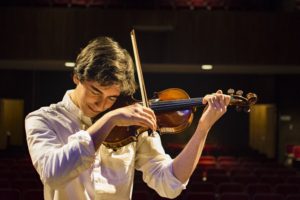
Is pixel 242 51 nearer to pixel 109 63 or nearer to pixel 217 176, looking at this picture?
pixel 217 176

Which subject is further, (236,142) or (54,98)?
(236,142)

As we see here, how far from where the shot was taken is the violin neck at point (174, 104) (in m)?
1.96

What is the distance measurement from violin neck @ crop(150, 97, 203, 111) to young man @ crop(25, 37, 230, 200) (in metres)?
0.20

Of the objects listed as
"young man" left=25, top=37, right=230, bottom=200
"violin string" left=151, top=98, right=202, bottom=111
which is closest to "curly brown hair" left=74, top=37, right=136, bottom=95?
"young man" left=25, top=37, right=230, bottom=200

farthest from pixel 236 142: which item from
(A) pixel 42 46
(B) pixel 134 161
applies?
(B) pixel 134 161

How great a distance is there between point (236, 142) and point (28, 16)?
26.0 feet

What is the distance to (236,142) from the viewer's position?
15.6 m

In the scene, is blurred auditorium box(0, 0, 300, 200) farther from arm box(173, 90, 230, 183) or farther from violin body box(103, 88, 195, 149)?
arm box(173, 90, 230, 183)

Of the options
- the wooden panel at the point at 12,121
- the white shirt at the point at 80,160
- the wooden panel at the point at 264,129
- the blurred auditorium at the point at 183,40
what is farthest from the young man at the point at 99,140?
the wooden panel at the point at 12,121

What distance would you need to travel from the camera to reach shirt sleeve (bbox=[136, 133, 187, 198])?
5.45 ft

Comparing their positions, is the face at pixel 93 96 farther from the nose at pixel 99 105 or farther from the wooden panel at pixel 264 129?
the wooden panel at pixel 264 129

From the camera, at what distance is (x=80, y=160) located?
50.2 inches

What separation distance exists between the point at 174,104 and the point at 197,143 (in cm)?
38

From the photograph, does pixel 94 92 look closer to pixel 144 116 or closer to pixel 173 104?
pixel 144 116
